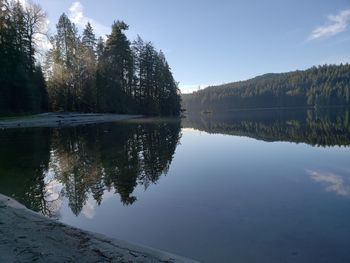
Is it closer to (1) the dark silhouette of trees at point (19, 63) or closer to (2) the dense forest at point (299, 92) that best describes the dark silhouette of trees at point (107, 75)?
(1) the dark silhouette of trees at point (19, 63)

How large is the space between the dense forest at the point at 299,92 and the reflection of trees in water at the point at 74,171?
13597 cm

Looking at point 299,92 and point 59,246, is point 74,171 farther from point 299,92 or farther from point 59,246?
point 299,92

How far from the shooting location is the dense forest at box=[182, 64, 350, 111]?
14375cm

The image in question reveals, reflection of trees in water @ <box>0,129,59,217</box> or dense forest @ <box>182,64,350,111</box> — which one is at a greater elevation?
dense forest @ <box>182,64,350,111</box>

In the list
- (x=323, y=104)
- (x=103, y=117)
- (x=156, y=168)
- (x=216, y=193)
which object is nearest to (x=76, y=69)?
(x=103, y=117)

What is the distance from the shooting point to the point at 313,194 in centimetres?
907

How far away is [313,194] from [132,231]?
5247 millimetres

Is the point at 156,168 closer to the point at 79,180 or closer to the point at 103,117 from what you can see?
the point at 79,180

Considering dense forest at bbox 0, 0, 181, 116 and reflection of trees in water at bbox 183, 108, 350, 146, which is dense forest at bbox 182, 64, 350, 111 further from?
reflection of trees in water at bbox 183, 108, 350, 146

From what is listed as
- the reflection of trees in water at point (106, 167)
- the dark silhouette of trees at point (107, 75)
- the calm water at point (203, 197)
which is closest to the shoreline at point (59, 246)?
the calm water at point (203, 197)

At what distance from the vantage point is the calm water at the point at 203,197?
6.06 metres

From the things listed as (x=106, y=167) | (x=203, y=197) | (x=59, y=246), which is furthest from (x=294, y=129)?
(x=59, y=246)

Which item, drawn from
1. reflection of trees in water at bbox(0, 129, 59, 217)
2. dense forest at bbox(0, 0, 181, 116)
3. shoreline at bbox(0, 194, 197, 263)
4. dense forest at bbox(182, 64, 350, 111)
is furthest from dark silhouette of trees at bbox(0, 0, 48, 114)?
dense forest at bbox(182, 64, 350, 111)

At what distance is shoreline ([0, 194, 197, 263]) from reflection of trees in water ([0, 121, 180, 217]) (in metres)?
2.06
